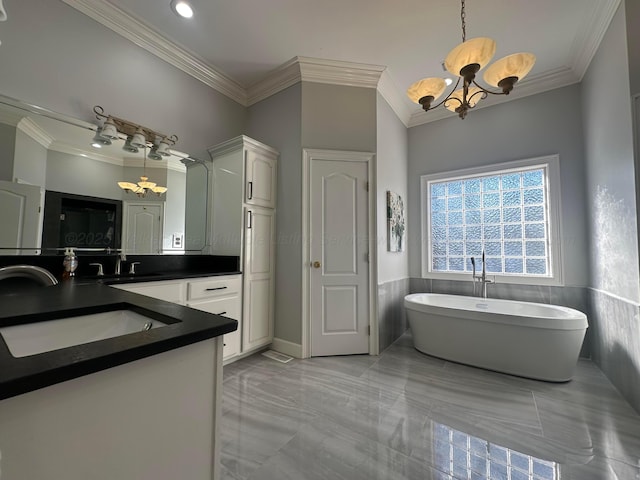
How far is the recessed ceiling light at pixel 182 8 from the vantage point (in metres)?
2.10

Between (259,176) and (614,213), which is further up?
(259,176)

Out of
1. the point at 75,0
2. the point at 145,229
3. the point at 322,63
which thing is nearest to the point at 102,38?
the point at 75,0

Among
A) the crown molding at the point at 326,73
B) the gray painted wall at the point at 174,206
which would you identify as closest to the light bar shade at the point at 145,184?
the gray painted wall at the point at 174,206

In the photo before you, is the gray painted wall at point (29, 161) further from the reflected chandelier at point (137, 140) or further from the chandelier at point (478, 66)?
the chandelier at point (478, 66)

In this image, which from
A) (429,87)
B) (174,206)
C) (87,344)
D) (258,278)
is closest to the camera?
(87,344)

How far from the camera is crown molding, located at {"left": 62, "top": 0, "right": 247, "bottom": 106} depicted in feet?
6.88

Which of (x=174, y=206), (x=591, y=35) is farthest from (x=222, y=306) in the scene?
(x=591, y=35)

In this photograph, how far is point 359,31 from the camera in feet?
7.81

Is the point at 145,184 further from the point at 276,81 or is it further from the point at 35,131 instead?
the point at 276,81

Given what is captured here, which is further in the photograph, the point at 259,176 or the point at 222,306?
the point at 259,176

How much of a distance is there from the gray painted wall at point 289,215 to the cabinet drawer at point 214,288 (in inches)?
20.0

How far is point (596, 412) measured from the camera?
182cm

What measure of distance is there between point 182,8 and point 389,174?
245 centimetres

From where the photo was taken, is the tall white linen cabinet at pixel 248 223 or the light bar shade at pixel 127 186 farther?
the tall white linen cabinet at pixel 248 223
